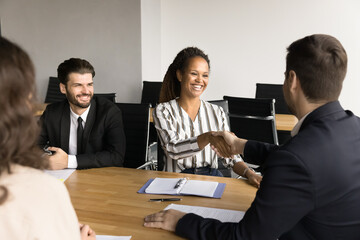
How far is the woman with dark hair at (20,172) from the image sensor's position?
74cm

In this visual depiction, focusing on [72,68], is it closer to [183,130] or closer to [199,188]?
[183,130]

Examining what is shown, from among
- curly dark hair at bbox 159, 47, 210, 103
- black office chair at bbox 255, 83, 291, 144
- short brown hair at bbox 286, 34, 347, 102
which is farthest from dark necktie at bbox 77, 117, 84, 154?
black office chair at bbox 255, 83, 291, 144

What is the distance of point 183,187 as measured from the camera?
1.85 meters

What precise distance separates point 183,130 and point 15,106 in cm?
174

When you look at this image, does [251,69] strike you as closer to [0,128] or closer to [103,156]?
[103,156]

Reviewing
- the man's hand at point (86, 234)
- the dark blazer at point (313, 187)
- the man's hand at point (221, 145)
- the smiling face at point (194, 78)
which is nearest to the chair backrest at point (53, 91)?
the smiling face at point (194, 78)

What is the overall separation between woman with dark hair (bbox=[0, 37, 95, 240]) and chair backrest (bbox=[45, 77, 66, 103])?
507 centimetres

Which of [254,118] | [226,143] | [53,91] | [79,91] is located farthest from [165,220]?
[53,91]

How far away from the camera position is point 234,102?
3.29 metres

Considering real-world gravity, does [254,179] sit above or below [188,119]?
below

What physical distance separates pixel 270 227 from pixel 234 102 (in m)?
2.20

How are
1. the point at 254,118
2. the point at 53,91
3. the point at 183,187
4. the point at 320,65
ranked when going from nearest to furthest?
the point at 320,65
the point at 183,187
the point at 254,118
the point at 53,91

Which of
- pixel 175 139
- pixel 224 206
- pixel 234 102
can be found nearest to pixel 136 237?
→ pixel 224 206

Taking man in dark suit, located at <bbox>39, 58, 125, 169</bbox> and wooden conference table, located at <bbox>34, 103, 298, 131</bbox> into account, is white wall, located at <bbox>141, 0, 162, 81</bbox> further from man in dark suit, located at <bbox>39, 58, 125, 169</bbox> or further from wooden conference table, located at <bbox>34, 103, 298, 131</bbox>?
man in dark suit, located at <bbox>39, 58, 125, 169</bbox>
